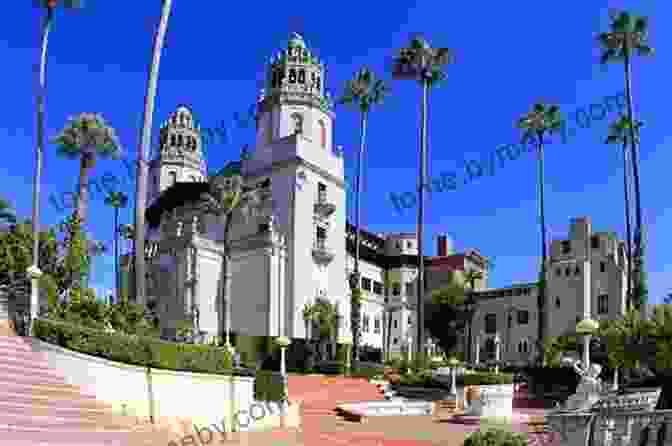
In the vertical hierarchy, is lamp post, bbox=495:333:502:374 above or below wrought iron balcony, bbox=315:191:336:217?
below

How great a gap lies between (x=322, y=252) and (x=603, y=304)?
96.0ft

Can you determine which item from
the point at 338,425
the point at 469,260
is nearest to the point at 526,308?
the point at 469,260

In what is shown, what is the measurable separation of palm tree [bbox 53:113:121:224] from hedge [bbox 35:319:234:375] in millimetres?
30046

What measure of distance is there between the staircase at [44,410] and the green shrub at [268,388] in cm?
795

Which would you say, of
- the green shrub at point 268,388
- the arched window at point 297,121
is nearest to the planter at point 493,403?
the green shrub at point 268,388

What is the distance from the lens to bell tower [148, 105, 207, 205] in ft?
241

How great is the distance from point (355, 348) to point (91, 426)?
34.0 metres

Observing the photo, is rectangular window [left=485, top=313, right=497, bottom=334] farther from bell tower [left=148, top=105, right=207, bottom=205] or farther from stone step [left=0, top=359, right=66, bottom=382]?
stone step [left=0, top=359, right=66, bottom=382]

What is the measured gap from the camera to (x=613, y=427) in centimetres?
1591

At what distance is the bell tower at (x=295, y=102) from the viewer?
57469mm

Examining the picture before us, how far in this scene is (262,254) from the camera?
53.0 m

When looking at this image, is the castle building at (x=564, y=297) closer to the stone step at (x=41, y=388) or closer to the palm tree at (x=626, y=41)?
the palm tree at (x=626, y=41)

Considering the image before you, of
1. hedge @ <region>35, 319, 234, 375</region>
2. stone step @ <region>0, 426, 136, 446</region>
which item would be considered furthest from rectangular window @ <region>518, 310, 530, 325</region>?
stone step @ <region>0, 426, 136, 446</region>

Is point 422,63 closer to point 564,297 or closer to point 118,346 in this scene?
point 564,297
